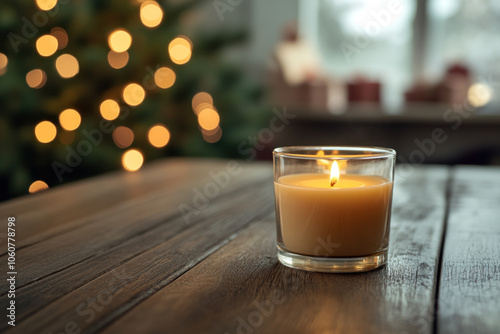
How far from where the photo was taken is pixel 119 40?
83.7 inches

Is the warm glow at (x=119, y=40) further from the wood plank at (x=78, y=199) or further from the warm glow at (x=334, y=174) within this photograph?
the warm glow at (x=334, y=174)

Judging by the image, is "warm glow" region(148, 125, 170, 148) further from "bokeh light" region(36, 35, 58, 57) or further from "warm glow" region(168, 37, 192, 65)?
"bokeh light" region(36, 35, 58, 57)

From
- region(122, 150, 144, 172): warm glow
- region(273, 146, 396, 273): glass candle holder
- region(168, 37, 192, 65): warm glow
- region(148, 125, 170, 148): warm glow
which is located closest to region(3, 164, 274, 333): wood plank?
region(273, 146, 396, 273): glass candle holder

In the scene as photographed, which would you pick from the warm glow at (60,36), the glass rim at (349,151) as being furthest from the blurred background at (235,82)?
the glass rim at (349,151)

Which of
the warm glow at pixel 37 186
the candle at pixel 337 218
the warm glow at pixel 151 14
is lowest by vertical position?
the warm glow at pixel 37 186

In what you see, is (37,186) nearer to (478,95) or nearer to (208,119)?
(208,119)

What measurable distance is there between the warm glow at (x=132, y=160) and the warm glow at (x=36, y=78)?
0.39m

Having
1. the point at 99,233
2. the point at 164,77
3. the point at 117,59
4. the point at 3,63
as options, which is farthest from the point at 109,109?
the point at 99,233

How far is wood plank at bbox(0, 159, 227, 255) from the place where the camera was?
73 centimetres

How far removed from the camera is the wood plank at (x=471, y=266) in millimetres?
424

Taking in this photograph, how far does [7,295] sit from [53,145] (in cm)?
154

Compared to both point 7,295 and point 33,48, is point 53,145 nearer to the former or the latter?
point 33,48

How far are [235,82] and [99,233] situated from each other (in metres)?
1.97

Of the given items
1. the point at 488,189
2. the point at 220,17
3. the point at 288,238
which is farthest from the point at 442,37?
the point at 288,238
